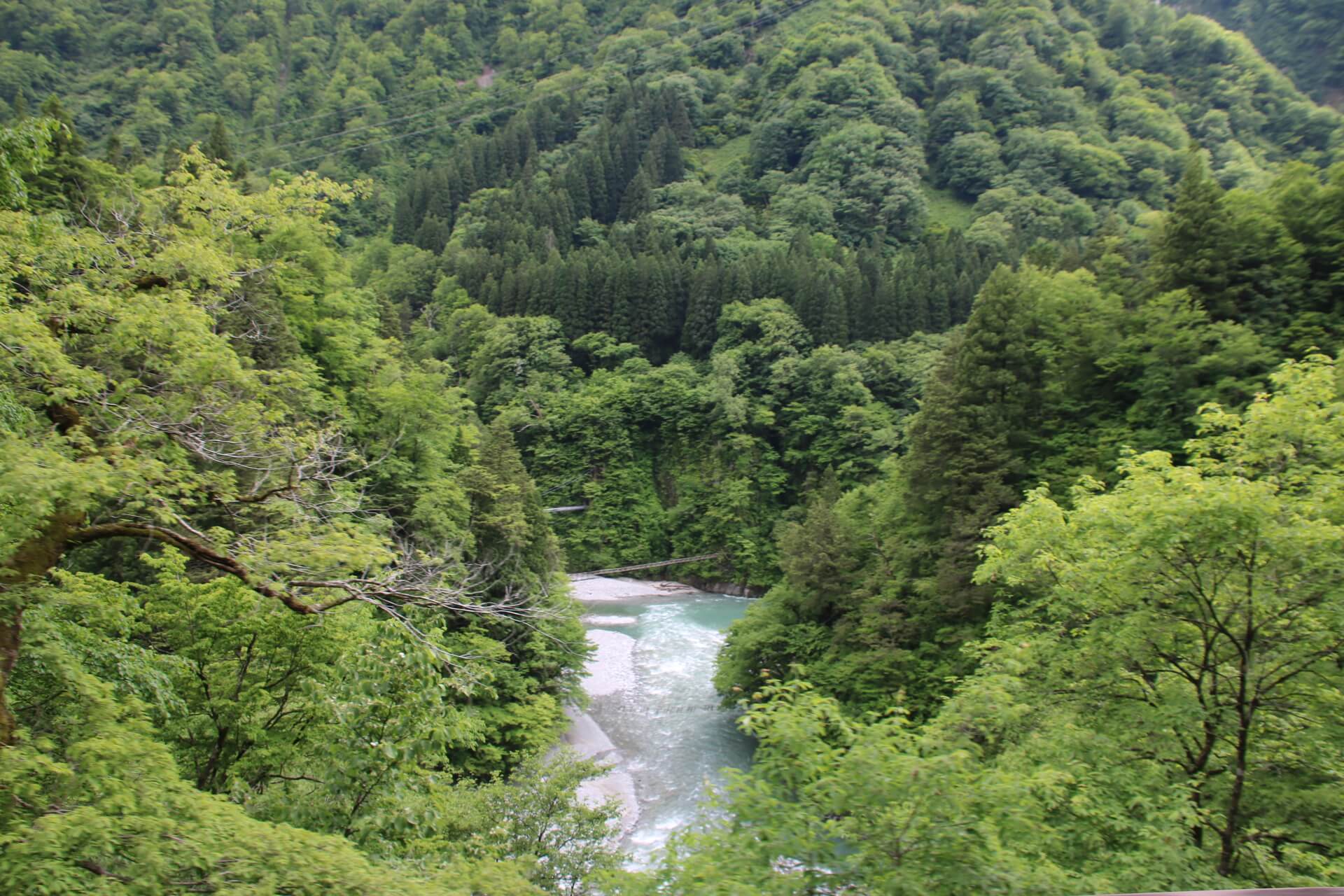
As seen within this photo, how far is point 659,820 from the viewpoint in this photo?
69.3ft

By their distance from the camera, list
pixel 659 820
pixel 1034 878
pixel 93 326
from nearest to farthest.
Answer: pixel 1034 878 < pixel 93 326 < pixel 659 820

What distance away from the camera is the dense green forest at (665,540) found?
5621 mm

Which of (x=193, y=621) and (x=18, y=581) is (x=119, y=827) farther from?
(x=193, y=621)

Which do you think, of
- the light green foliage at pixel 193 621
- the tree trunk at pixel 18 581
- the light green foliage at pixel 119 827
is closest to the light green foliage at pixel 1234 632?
the light green foliage at pixel 193 621

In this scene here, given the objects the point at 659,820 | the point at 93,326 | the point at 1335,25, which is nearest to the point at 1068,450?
the point at 659,820

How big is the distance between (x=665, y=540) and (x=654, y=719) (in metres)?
28.0

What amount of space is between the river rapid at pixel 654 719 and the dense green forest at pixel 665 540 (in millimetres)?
1939

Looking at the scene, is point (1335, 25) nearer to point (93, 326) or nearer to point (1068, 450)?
point (1068, 450)

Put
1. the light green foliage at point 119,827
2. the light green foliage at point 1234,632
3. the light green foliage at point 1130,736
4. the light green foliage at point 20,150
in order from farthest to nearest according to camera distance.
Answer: the light green foliage at point 1234,632 → the light green foliage at point 20,150 → the light green foliage at point 1130,736 → the light green foliage at point 119,827

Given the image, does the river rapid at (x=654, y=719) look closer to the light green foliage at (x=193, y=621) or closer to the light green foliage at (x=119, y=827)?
the light green foliage at (x=193, y=621)

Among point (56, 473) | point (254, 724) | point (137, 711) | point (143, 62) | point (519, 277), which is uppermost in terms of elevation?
point (143, 62)

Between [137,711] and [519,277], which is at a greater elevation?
[519,277]

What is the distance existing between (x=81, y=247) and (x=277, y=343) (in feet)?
39.9

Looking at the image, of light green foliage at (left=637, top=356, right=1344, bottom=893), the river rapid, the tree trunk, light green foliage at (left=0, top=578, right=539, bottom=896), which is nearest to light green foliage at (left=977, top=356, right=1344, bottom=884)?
light green foliage at (left=637, top=356, right=1344, bottom=893)
